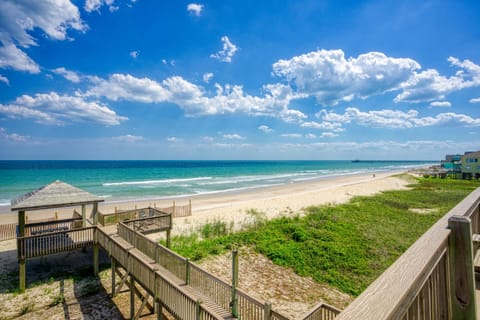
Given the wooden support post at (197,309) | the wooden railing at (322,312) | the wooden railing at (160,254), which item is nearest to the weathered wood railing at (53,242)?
the wooden railing at (160,254)

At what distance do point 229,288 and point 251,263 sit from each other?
5409 mm

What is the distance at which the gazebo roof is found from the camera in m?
9.76

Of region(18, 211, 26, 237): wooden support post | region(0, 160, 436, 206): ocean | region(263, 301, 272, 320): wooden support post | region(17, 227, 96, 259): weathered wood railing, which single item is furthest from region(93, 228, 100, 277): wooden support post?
→ region(0, 160, 436, 206): ocean

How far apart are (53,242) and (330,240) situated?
42.6 ft

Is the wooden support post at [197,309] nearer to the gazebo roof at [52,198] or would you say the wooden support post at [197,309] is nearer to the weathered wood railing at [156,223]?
the weathered wood railing at [156,223]

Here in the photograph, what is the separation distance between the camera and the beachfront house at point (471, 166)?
1809 inches

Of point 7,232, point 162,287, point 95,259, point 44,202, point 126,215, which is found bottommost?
point 95,259

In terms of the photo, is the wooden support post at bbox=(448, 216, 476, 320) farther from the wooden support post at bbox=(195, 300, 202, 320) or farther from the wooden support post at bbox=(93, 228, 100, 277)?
the wooden support post at bbox=(93, 228, 100, 277)

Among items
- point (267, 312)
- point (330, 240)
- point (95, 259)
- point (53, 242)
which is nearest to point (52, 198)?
point (53, 242)

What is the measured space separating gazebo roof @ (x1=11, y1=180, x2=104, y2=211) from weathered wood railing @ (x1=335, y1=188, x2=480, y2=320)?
12.4m

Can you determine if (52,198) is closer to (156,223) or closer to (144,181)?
(156,223)

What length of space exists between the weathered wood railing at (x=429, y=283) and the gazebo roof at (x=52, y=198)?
12375mm

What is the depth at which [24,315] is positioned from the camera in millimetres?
7883

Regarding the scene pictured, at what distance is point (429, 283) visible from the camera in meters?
1.47
